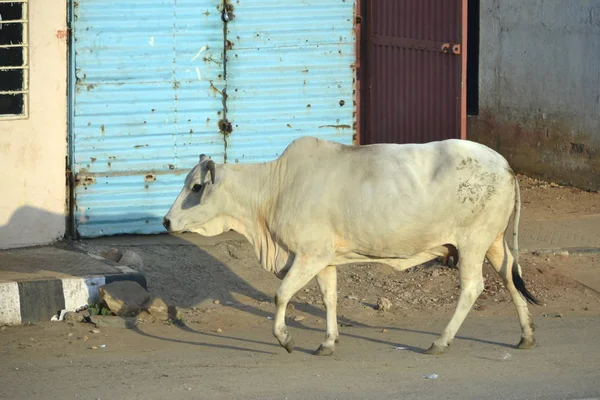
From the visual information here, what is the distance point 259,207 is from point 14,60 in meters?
3.11

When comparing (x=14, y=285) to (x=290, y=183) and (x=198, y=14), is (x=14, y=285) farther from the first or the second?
(x=198, y=14)

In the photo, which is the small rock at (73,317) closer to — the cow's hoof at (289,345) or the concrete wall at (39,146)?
the concrete wall at (39,146)

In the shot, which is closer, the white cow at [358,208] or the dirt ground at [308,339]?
the dirt ground at [308,339]

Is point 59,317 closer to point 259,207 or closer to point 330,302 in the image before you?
point 259,207

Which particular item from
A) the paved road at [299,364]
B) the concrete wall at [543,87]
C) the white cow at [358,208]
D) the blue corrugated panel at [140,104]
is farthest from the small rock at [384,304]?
the concrete wall at [543,87]

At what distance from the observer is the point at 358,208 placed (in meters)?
7.73

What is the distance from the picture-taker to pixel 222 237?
1053 centimetres

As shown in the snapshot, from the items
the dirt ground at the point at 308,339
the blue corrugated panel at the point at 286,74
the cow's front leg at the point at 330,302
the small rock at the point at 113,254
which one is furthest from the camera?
the blue corrugated panel at the point at 286,74

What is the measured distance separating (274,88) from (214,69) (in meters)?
0.57

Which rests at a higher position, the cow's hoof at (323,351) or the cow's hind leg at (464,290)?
the cow's hind leg at (464,290)

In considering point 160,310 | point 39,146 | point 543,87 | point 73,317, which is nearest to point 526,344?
point 160,310

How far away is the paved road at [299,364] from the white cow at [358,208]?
0.84 ft

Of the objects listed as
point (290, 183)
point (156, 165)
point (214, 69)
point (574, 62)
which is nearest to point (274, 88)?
point (214, 69)

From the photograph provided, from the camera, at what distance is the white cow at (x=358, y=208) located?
7.72 m
